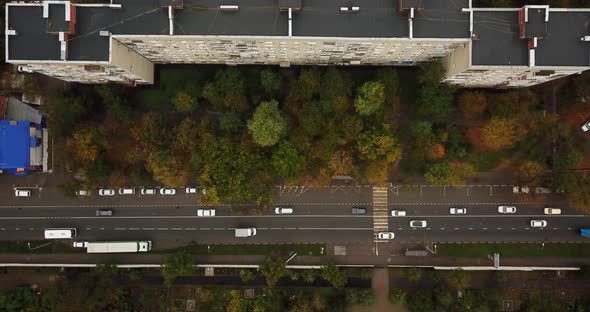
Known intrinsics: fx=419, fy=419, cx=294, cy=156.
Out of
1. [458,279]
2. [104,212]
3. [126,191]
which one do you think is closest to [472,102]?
[458,279]

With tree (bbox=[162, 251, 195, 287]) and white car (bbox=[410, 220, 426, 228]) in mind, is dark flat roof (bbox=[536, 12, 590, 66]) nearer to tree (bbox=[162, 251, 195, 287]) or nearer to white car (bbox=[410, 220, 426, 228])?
white car (bbox=[410, 220, 426, 228])

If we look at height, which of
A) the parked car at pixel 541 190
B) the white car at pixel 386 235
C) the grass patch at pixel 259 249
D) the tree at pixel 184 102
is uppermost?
the tree at pixel 184 102

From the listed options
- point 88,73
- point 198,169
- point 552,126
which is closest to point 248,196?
point 198,169

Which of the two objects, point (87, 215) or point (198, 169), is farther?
point (87, 215)

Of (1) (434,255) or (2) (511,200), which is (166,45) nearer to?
(1) (434,255)

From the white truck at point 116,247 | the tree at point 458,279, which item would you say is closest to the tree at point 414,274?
the tree at point 458,279

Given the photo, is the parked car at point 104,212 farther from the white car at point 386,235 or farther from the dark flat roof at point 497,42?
the dark flat roof at point 497,42
